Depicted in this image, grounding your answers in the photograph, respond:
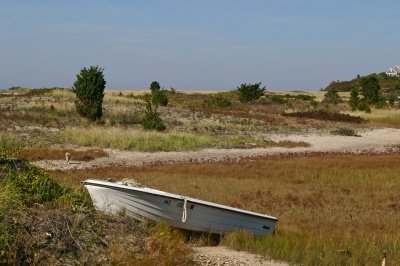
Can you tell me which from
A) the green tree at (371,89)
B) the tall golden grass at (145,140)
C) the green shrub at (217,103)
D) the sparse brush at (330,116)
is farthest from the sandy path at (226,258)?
the green tree at (371,89)

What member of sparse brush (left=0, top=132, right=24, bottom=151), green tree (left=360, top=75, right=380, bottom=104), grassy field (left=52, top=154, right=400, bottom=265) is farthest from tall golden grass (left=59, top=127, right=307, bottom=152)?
green tree (left=360, top=75, right=380, bottom=104)

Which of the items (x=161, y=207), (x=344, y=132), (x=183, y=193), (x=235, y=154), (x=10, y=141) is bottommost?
(x=235, y=154)

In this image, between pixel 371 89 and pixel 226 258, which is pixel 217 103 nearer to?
pixel 371 89

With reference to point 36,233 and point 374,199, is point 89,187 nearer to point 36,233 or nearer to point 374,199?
point 36,233

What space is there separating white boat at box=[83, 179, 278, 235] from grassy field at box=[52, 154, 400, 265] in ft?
1.48

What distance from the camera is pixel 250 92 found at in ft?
270

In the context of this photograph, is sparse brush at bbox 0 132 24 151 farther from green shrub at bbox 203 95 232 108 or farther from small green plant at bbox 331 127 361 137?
green shrub at bbox 203 95 232 108

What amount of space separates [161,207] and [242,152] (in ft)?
77.7

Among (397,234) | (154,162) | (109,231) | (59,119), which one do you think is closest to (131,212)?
(109,231)

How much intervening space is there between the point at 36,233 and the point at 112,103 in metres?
54.6

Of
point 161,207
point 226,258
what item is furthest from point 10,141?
point 226,258

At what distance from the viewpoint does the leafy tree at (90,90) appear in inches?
1748

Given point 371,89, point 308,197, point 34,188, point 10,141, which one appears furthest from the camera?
point 371,89

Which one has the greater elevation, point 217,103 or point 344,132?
point 217,103
